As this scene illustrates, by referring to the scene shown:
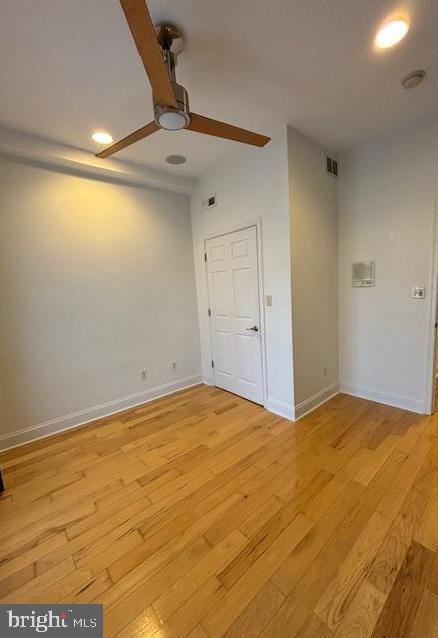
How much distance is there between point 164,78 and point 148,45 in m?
0.16

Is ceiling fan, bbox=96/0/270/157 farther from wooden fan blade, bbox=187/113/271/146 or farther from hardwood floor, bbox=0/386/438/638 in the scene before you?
hardwood floor, bbox=0/386/438/638

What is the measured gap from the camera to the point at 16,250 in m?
2.50

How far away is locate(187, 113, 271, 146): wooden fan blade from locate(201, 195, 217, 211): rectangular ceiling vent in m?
1.44

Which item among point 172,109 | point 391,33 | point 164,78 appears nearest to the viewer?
point 164,78

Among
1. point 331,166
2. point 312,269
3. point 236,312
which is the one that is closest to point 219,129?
point 312,269

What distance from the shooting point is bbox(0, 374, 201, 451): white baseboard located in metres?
2.55

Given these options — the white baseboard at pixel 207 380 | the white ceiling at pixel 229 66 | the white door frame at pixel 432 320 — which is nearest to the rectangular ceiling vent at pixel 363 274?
the white door frame at pixel 432 320

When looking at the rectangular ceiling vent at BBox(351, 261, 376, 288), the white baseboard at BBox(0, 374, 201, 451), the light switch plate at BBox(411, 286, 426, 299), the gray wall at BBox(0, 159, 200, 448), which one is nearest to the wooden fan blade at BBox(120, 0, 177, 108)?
the gray wall at BBox(0, 159, 200, 448)

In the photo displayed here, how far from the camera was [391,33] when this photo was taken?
1536 mm

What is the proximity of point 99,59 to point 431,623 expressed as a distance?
3.30 metres

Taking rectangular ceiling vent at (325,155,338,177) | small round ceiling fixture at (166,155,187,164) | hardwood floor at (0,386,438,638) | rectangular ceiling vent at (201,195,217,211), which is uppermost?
small round ceiling fixture at (166,155,187,164)

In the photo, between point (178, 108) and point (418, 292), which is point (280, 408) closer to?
point (418, 292)

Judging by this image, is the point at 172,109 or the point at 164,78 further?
the point at 172,109

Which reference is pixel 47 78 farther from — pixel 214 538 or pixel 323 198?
pixel 214 538
